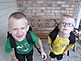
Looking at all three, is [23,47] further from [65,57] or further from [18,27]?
[65,57]

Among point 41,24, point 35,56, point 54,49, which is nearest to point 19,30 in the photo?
point 54,49

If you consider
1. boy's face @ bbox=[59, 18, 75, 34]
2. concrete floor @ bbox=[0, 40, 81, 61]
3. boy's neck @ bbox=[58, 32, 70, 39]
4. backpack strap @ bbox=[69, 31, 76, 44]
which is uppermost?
boy's face @ bbox=[59, 18, 75, 34]

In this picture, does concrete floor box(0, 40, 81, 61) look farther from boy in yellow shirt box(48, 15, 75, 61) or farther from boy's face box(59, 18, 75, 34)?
boy's face box(59, 18, 75, 34)

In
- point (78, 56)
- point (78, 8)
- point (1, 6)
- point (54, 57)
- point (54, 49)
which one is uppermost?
point (1, 6)

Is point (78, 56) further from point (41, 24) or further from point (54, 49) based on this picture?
point (41, 24)

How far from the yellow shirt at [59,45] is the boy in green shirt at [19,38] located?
24cm

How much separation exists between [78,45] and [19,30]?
1.94m

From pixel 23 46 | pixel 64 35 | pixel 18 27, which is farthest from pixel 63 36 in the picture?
pixel 18 27

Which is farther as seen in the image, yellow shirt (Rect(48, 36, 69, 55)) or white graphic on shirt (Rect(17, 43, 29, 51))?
yellow shirt (Rect(48, 36, 69, 55))

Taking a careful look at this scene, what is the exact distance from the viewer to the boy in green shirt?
1.51 meters

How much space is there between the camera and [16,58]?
1894mm

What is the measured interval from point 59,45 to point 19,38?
560 millimetres

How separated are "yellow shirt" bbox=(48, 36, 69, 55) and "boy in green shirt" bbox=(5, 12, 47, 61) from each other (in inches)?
9.3

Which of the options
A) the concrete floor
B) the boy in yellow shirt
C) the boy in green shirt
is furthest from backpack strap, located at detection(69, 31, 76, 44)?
the concrete floor
